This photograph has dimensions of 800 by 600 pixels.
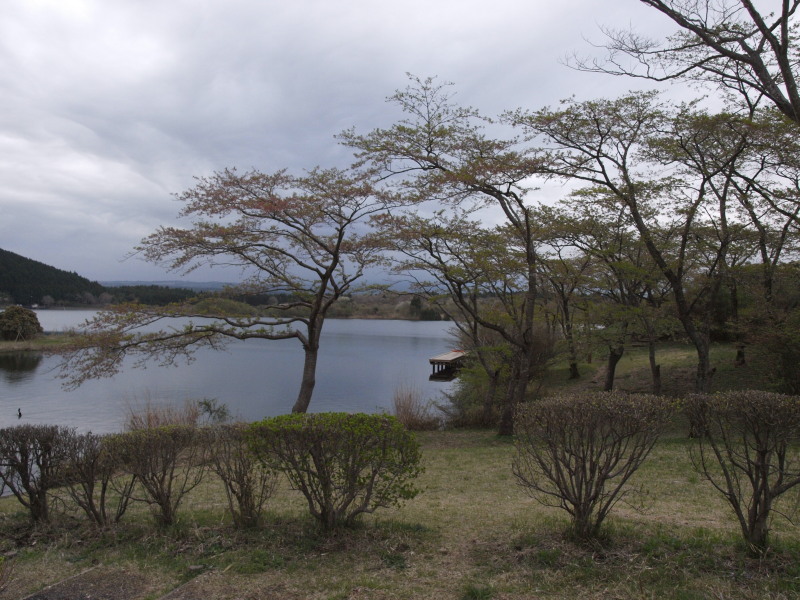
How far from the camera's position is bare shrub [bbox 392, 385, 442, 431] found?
50.8 ft

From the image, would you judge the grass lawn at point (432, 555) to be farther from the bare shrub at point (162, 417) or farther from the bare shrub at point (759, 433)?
the bare shrub at point (162, 417)

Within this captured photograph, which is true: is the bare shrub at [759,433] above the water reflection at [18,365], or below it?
above

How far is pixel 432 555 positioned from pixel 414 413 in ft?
38.9

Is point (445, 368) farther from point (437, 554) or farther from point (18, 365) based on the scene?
point (437, 554)

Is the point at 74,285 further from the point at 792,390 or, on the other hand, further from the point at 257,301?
the point at 792,390

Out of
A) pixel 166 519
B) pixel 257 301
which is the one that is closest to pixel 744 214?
pixel 257 301

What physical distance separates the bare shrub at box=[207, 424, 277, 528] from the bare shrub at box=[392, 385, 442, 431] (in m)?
10.7

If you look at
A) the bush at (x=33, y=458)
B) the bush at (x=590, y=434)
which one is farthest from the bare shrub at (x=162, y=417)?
Answer: the bush at (x=590, y=434)

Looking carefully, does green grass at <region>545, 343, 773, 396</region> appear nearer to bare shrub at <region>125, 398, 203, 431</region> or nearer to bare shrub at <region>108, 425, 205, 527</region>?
bare shrub at <region>125, 398, 203, 431</region>

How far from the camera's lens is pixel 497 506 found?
5.82 meters

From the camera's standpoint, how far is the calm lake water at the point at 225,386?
17.2 m

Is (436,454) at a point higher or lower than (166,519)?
lower

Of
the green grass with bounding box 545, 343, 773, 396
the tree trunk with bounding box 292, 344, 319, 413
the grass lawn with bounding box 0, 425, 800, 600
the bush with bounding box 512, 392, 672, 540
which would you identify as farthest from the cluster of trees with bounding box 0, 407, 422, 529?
the green grass with bounding box 545, 343, 773, 396

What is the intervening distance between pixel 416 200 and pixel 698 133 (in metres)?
6.04
